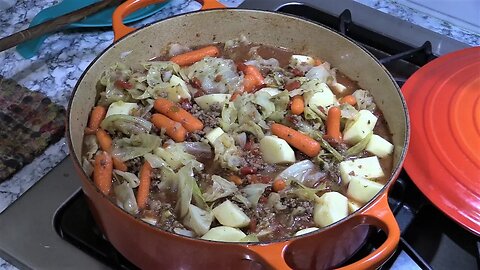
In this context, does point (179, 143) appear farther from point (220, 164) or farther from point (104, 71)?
point (104, 71)

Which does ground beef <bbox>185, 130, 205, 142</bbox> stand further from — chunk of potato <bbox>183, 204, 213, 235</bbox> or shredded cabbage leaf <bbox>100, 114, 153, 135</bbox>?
chunk of potato <bbox>183, 204, 213, 235</bbox>

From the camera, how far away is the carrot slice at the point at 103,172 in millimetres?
1022

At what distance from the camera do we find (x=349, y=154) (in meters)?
Answer: 1.12

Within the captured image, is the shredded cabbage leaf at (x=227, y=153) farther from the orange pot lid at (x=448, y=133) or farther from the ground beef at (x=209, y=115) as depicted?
the orange pot lid at (x=448, y=133)

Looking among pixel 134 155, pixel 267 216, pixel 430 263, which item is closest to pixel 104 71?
pixel 134 155

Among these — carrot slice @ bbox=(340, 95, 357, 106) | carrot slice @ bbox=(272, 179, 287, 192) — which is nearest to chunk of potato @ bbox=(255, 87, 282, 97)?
carrot slice @ bbox=(340, 95, 357, 106)

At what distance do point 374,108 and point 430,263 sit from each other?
1.11ft

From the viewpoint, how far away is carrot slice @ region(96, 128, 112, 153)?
3.59 ft

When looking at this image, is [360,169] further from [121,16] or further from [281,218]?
[121,16]

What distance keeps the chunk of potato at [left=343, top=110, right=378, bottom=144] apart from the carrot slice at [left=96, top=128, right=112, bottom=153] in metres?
0.43

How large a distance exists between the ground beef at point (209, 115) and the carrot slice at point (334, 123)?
21cm

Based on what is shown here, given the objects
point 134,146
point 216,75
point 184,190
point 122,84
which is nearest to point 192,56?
point 216,75

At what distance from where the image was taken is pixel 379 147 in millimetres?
1121

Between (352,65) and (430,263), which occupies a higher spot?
(352,65)
